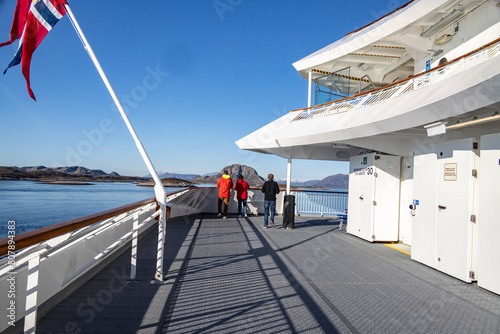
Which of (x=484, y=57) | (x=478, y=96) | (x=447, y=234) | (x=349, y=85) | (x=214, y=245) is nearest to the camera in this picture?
(x=478, y=96)

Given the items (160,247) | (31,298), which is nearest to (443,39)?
(160,247)

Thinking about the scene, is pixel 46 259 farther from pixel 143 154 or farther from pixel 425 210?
pixel 425 210

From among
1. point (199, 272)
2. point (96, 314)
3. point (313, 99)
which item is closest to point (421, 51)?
point (313, 99)

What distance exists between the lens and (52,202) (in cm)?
4491

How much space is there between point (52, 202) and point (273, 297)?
48.4 metres

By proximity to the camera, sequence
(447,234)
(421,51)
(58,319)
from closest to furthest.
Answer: (58,319) < (447,234) < (421,51)

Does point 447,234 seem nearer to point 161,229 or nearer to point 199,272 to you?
point 199,272

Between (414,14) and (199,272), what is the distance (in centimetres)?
796

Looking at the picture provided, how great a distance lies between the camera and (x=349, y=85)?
38.9ft

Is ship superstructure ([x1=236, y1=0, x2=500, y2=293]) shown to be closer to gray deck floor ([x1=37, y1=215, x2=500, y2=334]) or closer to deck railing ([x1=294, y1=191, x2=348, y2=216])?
gray deck floor ([x1=37, y1=215, x2=500, y2=334])

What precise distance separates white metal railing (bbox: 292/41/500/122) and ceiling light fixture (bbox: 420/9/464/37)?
2.01m

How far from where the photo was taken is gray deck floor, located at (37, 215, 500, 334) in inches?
135

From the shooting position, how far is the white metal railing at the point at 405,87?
5257mm

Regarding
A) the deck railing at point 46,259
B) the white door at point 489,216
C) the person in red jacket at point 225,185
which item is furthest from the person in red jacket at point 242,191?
the white door at point 489,216
